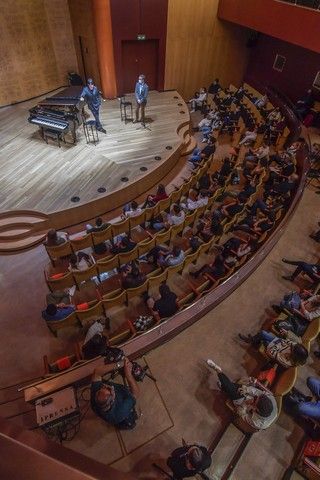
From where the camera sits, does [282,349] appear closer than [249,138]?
Yes

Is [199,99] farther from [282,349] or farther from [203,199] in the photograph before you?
[282,349]

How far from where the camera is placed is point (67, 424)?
2576mm

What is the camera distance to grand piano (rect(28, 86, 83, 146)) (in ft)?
19.2

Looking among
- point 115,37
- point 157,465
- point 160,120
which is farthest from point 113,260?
point 115,37

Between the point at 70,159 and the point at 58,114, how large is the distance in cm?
98

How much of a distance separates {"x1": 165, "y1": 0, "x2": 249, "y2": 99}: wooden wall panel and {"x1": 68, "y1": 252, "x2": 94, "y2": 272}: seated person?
22.7 ft

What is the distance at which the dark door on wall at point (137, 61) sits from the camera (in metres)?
7.86

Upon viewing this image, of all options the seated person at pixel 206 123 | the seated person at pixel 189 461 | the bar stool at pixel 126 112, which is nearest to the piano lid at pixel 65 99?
the bar stool at pixel 126 112

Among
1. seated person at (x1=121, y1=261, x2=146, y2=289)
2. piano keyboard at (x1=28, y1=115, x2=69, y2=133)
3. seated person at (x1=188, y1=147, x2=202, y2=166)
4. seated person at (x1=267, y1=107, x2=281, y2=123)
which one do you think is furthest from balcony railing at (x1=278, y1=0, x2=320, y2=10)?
seated person at (x1=121, y1=261, x2=146, y2=289)

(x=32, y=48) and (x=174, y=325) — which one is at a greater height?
(x=32, y=48)

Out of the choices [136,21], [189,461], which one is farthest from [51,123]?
[189,461]

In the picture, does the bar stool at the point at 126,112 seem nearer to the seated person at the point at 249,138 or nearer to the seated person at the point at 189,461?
the seated person at the point at 249,138

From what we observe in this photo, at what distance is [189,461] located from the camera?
2.00 metres

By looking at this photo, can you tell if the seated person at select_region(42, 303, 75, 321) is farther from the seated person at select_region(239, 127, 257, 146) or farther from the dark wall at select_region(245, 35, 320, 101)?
the dark wall at select_region(245, 35, 320, 101)
